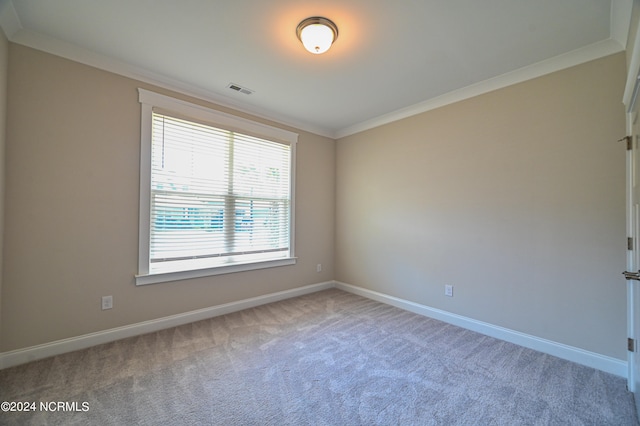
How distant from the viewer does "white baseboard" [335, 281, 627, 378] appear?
210 cm

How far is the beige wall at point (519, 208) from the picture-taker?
2150 mm

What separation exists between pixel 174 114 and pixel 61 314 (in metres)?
2.19

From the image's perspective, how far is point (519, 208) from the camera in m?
2.59

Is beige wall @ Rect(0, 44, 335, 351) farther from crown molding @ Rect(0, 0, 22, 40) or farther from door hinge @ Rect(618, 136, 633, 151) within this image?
door hinge @ Rect(618, 136, 633, 151)

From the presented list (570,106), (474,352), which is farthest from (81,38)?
(474,352)

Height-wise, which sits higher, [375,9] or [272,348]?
[375,9]

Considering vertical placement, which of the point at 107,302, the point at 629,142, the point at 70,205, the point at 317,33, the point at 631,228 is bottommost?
the point at 107,302

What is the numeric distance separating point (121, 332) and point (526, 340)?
12.9 ft

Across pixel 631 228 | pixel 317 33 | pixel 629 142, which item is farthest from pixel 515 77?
pixel 317 33

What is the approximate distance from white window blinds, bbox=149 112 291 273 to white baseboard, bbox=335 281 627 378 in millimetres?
1999

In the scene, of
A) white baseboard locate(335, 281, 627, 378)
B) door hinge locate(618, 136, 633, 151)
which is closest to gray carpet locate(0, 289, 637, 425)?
white baseboard locate(335, 281, 627, 378)

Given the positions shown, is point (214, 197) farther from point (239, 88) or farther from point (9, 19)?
point (9, 19)

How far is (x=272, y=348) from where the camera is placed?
2.45 m

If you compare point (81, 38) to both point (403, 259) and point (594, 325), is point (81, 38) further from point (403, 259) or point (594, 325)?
point (594, 325)
